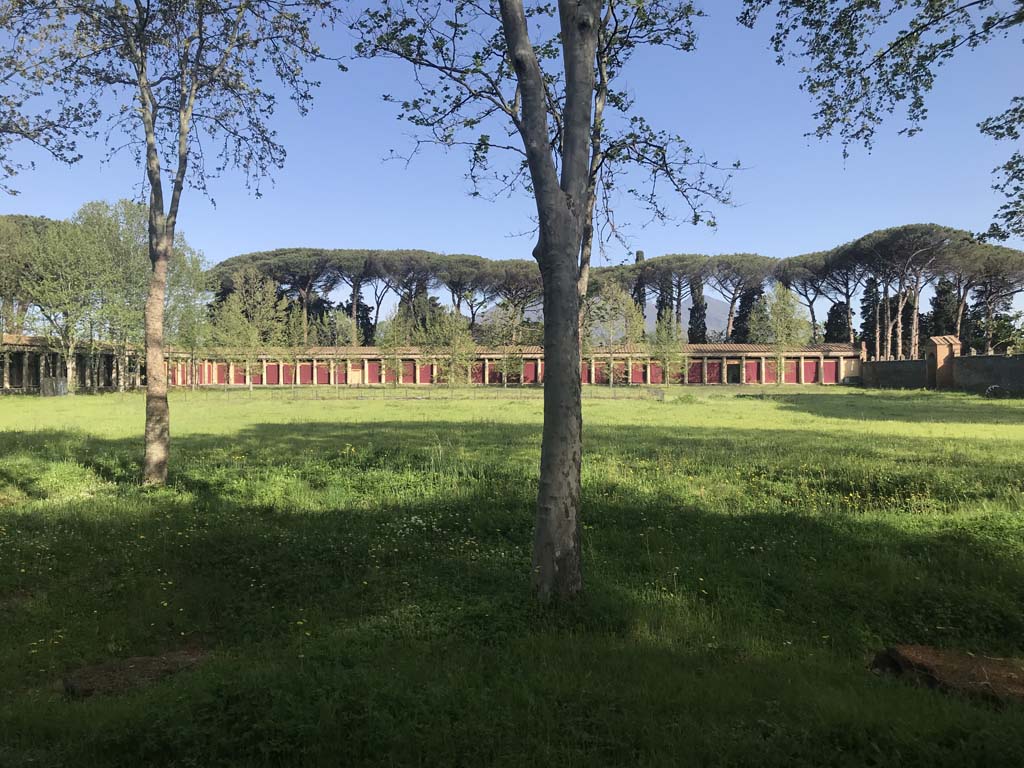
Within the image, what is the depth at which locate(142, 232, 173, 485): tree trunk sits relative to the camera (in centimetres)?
1007

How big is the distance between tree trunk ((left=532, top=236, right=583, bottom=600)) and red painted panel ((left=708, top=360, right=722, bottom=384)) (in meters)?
68.9

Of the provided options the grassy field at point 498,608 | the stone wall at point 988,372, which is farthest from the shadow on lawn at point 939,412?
the grassy field at point 498,608

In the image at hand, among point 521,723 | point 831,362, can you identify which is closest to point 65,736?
point 521,723

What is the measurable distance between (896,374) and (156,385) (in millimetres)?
50462

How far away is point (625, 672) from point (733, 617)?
5.56 ft

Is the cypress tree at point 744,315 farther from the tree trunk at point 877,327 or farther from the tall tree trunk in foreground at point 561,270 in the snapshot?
the tall tree trunk in foreground at point 561,270

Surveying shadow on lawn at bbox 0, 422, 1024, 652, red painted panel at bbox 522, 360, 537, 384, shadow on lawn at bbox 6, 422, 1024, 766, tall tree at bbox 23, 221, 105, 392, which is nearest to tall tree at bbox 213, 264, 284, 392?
tall tree at bbox 23, 221, 105, 392

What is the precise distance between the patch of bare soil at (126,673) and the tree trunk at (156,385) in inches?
240

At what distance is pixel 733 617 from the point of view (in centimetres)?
523

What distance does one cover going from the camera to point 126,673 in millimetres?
4320

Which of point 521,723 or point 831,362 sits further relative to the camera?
point 831,362

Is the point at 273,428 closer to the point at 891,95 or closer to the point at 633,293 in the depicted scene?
the point at 891,95

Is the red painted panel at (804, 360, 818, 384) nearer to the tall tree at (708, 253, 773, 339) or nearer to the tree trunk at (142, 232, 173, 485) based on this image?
the tall tree at (708, 253, 773, 339)

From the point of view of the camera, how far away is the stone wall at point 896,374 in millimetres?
42722
